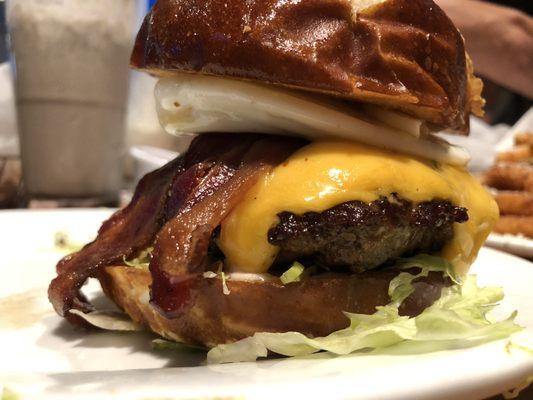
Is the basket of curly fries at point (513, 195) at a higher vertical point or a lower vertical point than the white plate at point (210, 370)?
lower

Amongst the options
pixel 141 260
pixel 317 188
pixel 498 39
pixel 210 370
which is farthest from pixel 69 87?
pixel 498 39

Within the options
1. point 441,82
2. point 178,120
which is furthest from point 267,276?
point 441,82

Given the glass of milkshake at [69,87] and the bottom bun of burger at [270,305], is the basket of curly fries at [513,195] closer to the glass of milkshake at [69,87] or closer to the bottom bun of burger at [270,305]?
the bottom bun of burger at [270,305]

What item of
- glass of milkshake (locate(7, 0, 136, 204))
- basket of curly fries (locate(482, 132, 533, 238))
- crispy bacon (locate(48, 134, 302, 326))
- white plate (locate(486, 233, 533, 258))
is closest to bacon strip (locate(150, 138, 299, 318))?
crispy bacon (locate(48, 134, 302, 326))

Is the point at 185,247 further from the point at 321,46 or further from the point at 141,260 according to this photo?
the point at 321,46

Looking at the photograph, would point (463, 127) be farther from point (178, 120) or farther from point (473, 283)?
point (178, 120)

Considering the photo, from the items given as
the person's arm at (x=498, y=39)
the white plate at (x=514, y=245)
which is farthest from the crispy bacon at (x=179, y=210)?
the person's arm at (x=498, y=39)
